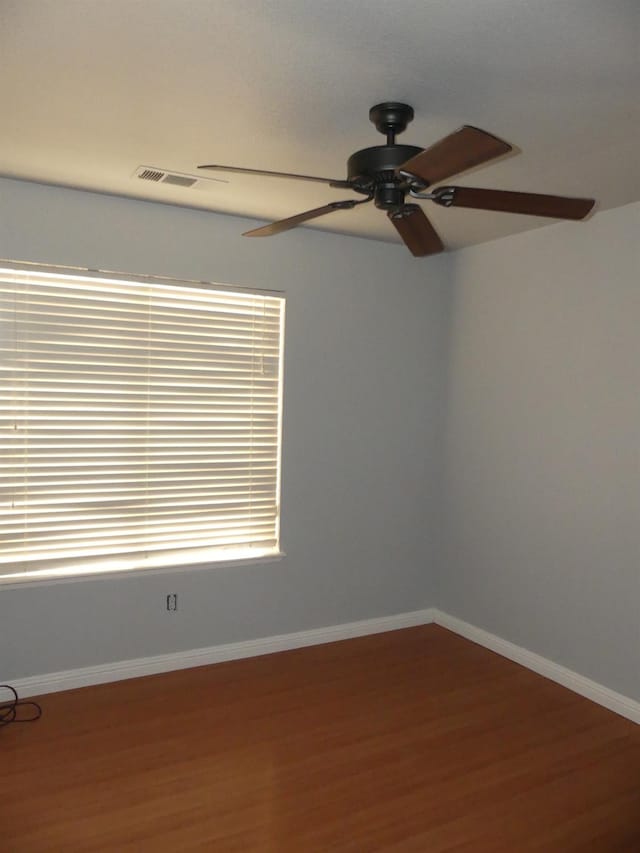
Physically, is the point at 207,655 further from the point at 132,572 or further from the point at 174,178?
the point at 174,178

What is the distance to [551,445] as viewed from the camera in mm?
3717

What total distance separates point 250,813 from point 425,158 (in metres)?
2.35

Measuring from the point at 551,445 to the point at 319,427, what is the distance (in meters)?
1.36

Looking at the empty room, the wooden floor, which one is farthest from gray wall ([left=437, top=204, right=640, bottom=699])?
the wooden floor

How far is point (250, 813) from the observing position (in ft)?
8.12

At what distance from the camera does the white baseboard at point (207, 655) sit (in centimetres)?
337

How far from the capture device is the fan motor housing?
81.0 inches

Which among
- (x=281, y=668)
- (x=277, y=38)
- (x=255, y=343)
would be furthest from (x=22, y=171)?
(x=281, y=668)

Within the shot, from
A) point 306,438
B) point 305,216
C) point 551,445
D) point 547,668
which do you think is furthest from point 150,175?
point 547,668

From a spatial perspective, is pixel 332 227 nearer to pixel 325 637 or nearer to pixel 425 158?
pixel 425 158

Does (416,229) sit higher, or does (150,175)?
(150,175)

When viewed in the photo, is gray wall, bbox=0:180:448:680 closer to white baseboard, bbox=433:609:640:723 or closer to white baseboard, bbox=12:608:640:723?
white baseboard, bbox=12:608:640:723

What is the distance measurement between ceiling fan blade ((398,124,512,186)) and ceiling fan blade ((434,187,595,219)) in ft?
0.45

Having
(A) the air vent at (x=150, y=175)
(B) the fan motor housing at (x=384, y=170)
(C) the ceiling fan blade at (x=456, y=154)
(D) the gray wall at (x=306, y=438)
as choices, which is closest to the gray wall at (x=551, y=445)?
(D) the gray wall at (x=306, y=438)
